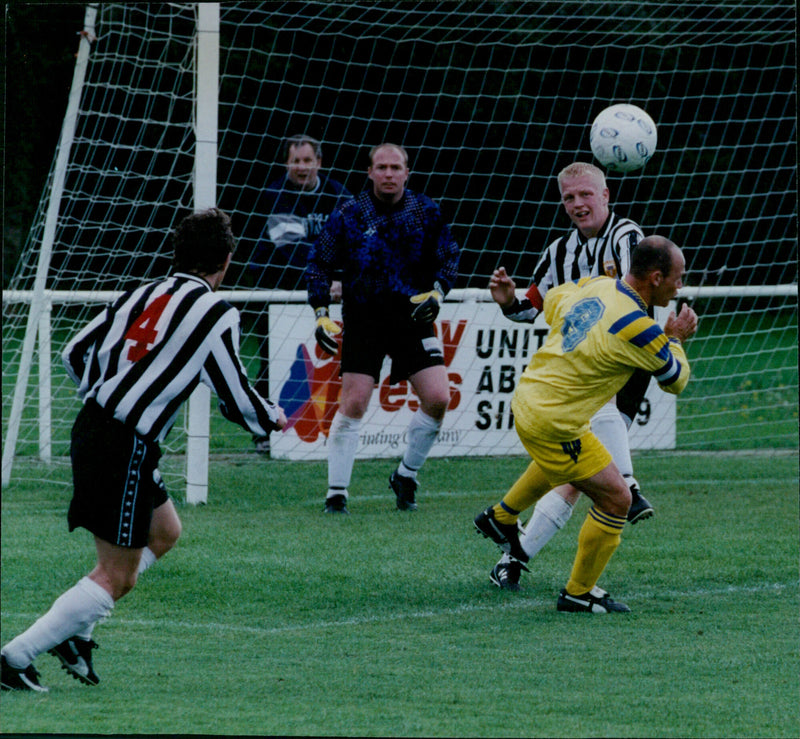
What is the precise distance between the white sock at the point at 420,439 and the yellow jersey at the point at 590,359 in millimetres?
2550

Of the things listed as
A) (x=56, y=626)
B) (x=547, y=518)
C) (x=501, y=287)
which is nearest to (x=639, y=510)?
(x=547, y=518)

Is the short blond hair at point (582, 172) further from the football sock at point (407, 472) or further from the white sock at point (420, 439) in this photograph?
the football sock at point (407, 472)

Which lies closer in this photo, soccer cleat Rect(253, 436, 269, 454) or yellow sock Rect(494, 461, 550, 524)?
yellow sock Rect(494, 461, 550, 524)

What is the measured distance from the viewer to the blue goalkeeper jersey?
763 centimetres

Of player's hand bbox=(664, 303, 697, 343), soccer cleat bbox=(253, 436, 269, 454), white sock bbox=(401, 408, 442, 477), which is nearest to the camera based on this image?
player's hand bbox=(664, 303, 697, 343)

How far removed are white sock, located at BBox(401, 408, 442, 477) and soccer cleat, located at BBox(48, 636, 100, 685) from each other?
370 centimetres

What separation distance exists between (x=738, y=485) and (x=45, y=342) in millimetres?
4761

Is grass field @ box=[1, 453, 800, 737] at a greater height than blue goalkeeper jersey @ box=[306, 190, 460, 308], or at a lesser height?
lesser

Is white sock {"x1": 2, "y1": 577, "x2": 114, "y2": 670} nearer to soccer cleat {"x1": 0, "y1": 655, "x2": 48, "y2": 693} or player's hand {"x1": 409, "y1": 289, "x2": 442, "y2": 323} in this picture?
soccer cleat {"x1": 0, "y1": 655, "x2": 48, "y2": 693}

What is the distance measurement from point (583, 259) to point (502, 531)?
1.37m

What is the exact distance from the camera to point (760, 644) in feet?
15.8

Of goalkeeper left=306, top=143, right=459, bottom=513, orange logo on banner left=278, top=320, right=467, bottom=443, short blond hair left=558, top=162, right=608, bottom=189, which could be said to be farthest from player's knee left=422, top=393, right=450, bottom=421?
short blond hair left=558, top=162, right=608, bottom=189

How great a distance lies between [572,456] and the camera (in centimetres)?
511

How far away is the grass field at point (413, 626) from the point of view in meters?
3.86
